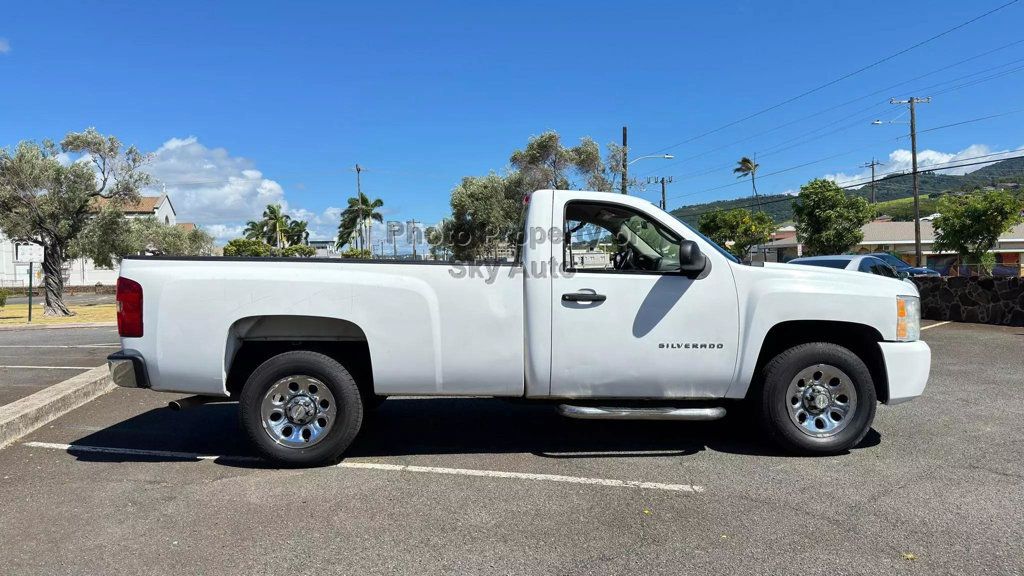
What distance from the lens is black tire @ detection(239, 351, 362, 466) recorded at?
15.1 feet

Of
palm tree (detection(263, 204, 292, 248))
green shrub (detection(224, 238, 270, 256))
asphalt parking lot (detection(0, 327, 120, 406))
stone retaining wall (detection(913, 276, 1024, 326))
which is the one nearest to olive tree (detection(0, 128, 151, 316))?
asphalt parking lot (detection(0, 327, 120, 406))

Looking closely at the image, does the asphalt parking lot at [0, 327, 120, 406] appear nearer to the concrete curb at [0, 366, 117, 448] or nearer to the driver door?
the concrete curb at [0, 366, 117, 448]

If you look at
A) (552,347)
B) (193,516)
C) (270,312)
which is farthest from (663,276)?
(193,516)

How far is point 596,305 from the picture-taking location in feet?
15.2

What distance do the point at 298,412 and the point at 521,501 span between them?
1733mm

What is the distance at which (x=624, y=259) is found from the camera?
207 inches

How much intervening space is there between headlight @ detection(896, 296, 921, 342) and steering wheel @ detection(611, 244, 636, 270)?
193cm

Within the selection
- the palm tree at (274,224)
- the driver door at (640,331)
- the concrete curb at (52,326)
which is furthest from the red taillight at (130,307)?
the palm tree at (274,224)

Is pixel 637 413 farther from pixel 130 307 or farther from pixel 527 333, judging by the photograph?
pixel 130 307

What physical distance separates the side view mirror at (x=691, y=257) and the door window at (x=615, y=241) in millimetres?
189

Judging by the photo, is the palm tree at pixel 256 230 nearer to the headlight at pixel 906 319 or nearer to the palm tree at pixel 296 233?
the palm tree at pixel 296 233

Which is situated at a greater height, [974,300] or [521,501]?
[974,300]

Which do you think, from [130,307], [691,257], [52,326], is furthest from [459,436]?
[52,326]

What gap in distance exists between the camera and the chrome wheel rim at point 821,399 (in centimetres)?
481
